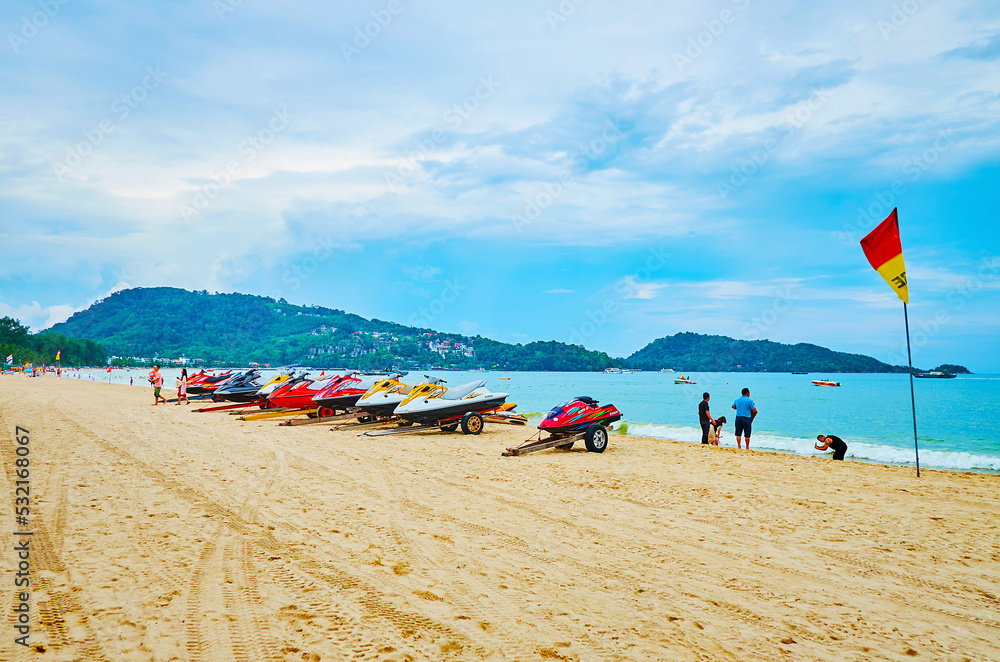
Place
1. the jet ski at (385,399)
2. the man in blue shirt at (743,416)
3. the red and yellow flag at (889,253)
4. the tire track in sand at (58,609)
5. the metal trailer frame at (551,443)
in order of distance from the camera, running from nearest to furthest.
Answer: the tire track in sand at (58,609) < the red and yellow flag at (889,253) < the metal trailer frame at (551,443) < the man in blue shirt at (743,416) < the jet ski at (385,399)

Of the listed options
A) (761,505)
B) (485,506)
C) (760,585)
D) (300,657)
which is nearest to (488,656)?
(300,657)

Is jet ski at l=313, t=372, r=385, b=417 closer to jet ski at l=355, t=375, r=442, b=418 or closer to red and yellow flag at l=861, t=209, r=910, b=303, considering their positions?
jet ski at l=355, t=375, r=442, b=418

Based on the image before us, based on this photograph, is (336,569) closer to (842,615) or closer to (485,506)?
(485,506)

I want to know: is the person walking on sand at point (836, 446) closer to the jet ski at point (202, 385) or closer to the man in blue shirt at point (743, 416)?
the man in blue shirt at point (743, 416)

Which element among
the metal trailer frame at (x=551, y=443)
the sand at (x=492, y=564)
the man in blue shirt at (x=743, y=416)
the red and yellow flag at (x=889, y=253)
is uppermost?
the red and yellow flag at (x=889, y=253)

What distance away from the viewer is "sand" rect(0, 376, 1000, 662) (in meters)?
3.79

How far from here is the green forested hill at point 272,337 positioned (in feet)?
406

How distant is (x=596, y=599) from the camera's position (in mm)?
4512

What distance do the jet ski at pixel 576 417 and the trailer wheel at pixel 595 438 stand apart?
15 cm

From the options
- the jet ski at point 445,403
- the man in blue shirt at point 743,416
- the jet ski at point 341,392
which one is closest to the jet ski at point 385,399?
the jet ski at point 445,403

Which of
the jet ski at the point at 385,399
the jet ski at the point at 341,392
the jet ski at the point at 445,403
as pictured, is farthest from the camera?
the jet ski at the point at 341,392

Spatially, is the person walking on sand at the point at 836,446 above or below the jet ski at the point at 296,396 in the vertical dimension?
below

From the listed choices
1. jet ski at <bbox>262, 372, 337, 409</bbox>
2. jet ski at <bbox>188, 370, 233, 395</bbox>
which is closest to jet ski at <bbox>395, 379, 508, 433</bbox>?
jet ski at <bbox>262, 372, 337, 409</bbox>

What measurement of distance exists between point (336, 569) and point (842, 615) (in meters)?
4.30
